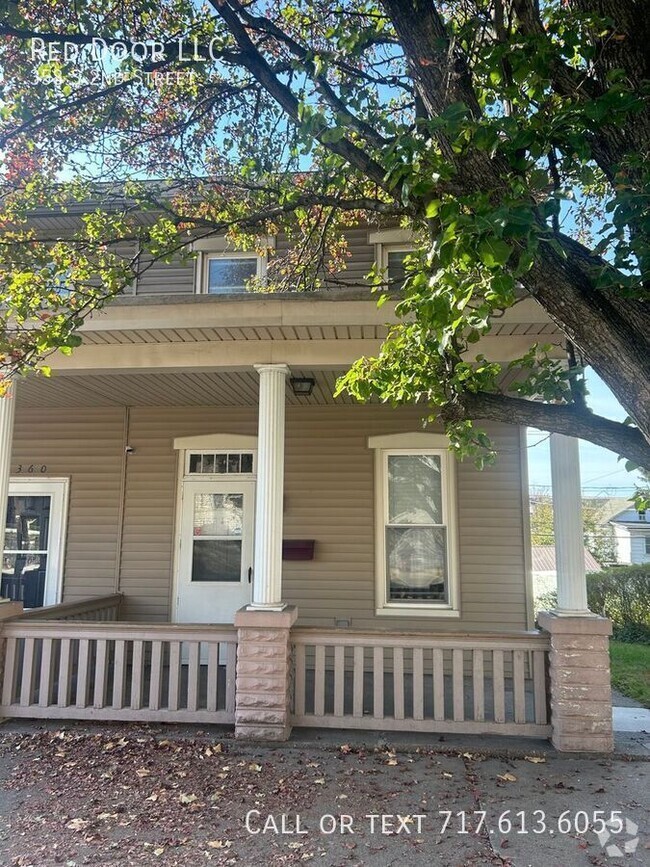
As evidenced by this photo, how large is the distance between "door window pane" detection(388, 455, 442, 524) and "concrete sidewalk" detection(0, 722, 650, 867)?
8.05 feet

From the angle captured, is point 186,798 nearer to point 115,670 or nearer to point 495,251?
point 115,670

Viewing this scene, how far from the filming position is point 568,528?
4.22 m

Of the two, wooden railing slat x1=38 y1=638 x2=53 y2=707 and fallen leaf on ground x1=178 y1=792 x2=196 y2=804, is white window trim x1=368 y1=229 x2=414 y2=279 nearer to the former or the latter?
wooden railing slat x1=38 y1=638 x2=53 y2=707

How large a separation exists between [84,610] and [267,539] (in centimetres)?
247

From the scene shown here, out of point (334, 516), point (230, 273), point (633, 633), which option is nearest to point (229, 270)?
point (230, 273)

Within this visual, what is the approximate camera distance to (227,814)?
3.04 metres

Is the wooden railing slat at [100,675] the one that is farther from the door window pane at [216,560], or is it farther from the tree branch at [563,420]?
the tree branch at [563,420]

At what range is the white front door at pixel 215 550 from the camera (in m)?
6.22

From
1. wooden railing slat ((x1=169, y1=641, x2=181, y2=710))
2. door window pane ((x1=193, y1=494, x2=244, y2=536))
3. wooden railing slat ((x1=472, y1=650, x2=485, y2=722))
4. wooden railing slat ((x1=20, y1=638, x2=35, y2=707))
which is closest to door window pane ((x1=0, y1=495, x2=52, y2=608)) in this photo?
door window pane ((x1=193, y1=494, x2=244, y2=536))

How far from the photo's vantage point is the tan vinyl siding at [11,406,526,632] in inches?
236

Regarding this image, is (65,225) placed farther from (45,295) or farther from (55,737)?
(55,737)

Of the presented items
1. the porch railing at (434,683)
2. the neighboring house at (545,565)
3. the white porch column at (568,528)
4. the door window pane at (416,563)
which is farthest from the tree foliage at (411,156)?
the neighboring house at (545,565)

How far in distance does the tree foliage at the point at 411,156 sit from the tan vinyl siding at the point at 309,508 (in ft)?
6.59

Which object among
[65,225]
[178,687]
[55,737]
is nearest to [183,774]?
[178,687]
